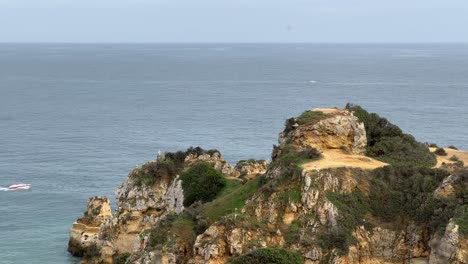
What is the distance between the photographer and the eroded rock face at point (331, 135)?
1702 inches

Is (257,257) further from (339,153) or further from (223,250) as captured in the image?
(339,153)

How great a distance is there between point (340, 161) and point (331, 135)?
4955 millimetres

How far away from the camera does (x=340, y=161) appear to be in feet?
127

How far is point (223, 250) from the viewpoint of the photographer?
107ft

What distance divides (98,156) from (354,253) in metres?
63.8

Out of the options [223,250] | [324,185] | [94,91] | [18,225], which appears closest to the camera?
[223,250]

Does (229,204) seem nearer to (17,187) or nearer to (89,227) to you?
(89,227)

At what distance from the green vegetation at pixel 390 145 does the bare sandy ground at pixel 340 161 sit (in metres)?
2.18

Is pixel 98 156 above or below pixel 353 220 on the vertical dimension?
below

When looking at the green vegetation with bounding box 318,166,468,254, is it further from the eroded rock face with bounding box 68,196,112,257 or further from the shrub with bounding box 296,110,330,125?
the eroded rock face with bounding box 68,196,112,257

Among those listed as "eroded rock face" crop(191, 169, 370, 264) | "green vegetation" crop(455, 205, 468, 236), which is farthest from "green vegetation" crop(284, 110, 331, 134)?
"green vegetation" crop(455, 205, 468, 236)

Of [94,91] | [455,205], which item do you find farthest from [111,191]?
[94,91]

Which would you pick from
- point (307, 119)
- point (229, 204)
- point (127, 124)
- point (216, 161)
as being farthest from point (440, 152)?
point (127, 124)

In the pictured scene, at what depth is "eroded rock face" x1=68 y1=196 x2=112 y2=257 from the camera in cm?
5662
